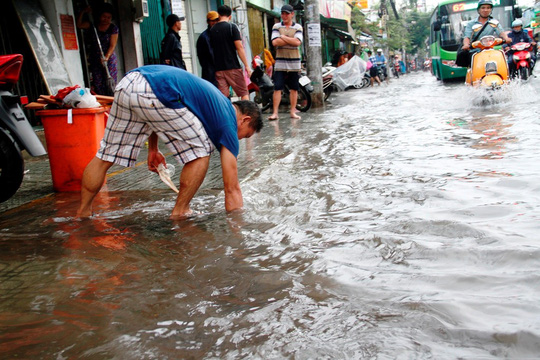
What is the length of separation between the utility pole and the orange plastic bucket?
25.0 ft

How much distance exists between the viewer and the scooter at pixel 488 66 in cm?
866

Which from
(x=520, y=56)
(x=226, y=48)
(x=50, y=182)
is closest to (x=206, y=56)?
(x=226, y=48)

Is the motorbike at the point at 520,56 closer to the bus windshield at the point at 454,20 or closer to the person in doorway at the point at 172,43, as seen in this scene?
the bus windshield at the point at 454,20

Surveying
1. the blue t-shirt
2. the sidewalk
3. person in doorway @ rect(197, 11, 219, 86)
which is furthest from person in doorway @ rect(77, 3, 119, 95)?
the blue t-shirt

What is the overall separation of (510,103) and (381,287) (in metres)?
7.58

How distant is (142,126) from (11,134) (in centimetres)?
118

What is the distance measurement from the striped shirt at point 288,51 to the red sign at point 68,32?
130 inches

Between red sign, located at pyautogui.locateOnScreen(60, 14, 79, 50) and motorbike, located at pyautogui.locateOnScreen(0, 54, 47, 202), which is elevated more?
red sign, located at pyautogui.locateOnScreen(60, 14, 79, 50)

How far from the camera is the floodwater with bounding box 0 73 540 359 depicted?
1.76 meters

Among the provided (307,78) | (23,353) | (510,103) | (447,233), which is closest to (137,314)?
(23,353)

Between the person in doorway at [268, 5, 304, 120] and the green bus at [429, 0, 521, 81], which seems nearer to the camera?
the person in doorway at [268, 5, 304, 120]

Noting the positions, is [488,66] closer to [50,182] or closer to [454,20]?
[50,182]

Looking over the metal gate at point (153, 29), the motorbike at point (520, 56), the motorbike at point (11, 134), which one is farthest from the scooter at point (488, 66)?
the motorbike at point (11, 134)

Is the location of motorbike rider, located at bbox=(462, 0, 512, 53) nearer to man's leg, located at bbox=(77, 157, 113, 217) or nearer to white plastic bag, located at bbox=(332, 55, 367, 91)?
man's leg, located at bbox=(77, 157, 113, 217)
